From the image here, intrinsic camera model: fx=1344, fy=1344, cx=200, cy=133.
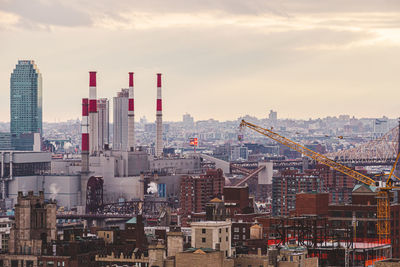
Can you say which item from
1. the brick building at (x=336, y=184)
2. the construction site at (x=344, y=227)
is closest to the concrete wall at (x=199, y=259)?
the construction site at (x=344, y=227)

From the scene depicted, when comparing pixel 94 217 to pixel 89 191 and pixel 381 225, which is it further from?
pixel 381 225

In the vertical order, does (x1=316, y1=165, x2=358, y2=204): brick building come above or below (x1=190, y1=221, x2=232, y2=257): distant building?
below

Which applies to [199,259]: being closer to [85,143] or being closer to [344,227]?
[344,227]

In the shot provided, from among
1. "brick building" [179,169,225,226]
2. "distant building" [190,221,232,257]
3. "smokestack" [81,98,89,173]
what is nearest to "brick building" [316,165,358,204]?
"brick building" [179,169,225,226]

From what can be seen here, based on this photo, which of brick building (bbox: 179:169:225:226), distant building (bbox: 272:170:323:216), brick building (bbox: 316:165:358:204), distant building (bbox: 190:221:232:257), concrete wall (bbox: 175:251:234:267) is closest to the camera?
concrete wall (bbox: 175:251:234:267)

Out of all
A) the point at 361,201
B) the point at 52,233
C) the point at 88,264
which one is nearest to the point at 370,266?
the point at 88,264

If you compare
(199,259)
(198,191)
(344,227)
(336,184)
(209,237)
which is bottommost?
(198,191)

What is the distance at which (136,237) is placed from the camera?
89.4 meters

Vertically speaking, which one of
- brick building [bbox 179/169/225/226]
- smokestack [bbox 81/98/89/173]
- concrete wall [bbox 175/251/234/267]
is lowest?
brick building [bbox 179/169/225/226]

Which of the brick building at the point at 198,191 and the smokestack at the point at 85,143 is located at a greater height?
the smokestack at the point at 85,143

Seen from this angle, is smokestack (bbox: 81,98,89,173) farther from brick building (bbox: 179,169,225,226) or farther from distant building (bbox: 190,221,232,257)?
distant building (bbox: 190,221,232,257)

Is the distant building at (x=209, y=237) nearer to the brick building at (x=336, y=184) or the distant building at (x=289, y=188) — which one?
the distant building at (x=289, y=188)

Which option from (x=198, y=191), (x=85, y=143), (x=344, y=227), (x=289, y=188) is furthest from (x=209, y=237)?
(x=85, y=143)

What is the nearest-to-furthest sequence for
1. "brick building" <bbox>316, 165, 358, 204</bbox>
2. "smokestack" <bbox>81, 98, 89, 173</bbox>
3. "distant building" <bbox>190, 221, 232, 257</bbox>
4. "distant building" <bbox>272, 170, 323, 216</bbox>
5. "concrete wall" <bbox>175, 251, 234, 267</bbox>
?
1. "concrete wall" <bbox>175, 251, 234, 267</bbox>
2. "distant building" <bbox>190, 221, 232, 257</bbox>
3. "distant building" <bbox>272, 170, 323, 216</bbox>
4. "brick building" <bbox>316, 165, 358, 204</bbox>
5. "smokestack" <bbox>81, 98, 89, 173</bbox>
